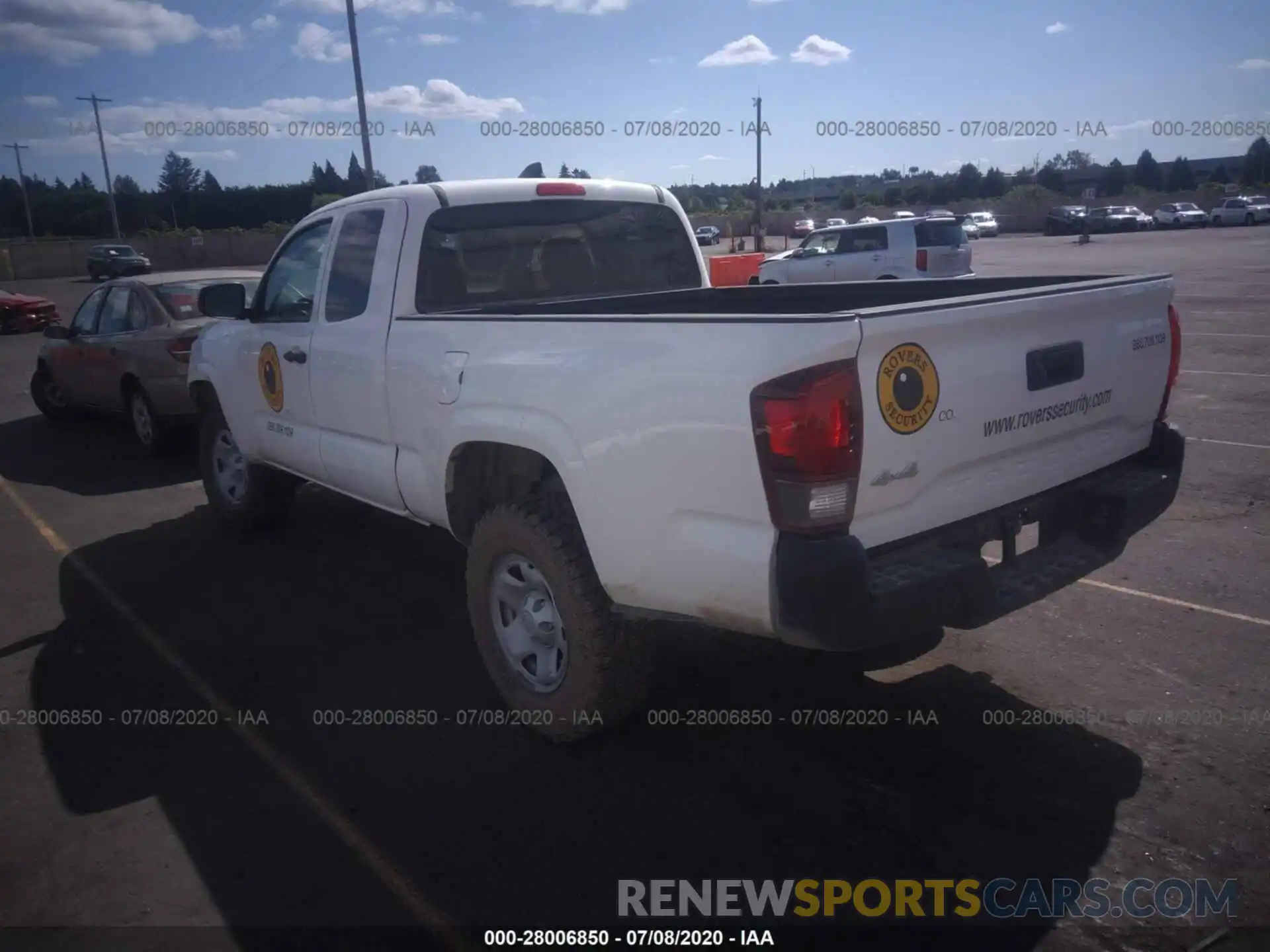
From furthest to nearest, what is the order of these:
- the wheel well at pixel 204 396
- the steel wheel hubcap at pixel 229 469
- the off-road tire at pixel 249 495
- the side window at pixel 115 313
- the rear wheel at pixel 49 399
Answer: the rear wheel at pixel 49 399 < the side window at pixel 115 313 < the wheel well at pixel 204 396 < the steel wheel hubcap at pixel 229 469 < the off-road tire at pixel 249 495

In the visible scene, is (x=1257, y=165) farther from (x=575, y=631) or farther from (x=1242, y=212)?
(x=575, y=631)

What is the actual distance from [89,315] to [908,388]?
9.81 meters

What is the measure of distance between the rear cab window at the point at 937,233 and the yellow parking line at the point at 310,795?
16.5 meters

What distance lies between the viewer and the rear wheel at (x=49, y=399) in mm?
11633

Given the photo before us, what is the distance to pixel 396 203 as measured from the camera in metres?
4.83

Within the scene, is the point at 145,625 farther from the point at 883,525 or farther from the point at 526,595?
the point at 883,525

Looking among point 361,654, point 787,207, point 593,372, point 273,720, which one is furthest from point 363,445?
point 787,207

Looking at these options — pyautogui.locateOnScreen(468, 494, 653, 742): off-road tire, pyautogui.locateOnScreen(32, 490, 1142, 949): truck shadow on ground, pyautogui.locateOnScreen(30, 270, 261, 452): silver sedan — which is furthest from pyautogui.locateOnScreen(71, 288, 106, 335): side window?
pyautogui.locateOnScreen(468, 494, 653, 742): off-road tire

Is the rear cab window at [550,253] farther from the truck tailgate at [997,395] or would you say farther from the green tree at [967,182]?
the green tree at [967,182]

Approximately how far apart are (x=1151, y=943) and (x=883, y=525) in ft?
4.38

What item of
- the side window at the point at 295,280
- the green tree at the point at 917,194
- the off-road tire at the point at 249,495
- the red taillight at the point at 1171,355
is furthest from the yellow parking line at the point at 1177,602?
the green tree at the point at 917,194

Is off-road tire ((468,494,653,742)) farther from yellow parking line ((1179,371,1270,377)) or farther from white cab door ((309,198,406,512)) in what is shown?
yellow parking line ((1179,371,1270,377))

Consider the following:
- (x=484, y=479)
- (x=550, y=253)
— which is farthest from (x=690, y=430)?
(x=550, y=253)

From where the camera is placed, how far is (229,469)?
6906 millimetres
